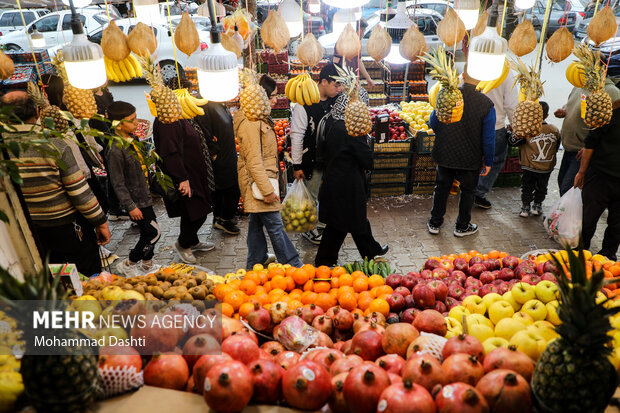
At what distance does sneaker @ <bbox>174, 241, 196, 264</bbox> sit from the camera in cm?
509

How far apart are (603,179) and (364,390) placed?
4.07 m

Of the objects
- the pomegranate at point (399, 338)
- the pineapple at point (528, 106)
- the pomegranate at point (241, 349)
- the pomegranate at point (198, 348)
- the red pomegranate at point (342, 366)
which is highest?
the pineapple at point (528, 106)

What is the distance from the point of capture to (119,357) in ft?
5.35

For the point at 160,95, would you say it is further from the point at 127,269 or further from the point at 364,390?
the point at 364,390

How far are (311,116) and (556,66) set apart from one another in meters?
13.2

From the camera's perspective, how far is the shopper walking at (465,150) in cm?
485

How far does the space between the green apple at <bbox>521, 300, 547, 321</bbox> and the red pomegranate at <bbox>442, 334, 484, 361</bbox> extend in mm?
605

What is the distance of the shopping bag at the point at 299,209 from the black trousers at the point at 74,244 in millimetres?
2026

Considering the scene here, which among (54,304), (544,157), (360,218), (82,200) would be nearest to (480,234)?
(544,157)

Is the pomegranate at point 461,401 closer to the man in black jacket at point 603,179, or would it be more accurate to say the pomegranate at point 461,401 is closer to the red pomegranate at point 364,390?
the red pomegranate at point 364,390

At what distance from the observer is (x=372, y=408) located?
4.93ft

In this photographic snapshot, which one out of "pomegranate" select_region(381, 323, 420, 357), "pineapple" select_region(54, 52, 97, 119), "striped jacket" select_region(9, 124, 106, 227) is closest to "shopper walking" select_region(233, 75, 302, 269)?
"striped jacket" select_region(9, 124, 106, 227)

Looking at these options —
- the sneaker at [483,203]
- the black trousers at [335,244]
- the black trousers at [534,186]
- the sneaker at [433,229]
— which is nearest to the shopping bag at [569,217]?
the black trousers at [534,186]

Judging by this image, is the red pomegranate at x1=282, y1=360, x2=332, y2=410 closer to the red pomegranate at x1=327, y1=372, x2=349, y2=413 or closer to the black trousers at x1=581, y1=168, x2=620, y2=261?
the red pomegranate at x1=327, y1=372, x2=349, y2=413
